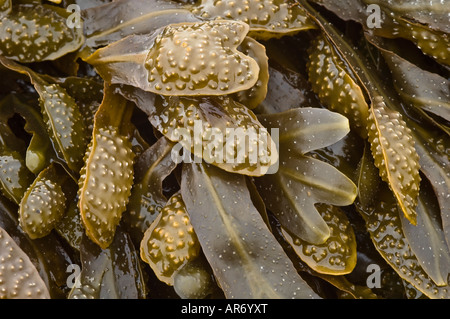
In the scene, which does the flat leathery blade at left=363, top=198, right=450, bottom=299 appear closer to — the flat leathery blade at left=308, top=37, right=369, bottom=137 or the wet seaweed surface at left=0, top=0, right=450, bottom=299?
the wet seaweed surface at left=0, top=0, right=450, bottom=299

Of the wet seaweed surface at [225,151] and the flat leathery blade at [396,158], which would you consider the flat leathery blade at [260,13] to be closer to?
the wet seaweed surface at [225,151]

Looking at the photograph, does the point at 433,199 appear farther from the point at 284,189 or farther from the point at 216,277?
the point at 216,277

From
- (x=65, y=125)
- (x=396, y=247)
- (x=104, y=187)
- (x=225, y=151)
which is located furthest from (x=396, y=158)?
(x=65, y=125)

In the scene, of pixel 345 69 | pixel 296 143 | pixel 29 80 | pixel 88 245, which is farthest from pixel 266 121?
pixel 29 80

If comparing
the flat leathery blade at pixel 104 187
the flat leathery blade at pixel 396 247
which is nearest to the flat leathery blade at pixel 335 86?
the flat leathery blade at pixel 396 247

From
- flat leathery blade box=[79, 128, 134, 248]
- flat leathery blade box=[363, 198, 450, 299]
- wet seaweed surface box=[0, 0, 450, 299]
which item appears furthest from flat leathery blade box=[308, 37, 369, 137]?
flat leathery blade box=[79, 128, 134, 248]

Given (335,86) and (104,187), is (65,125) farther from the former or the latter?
(335,86)
